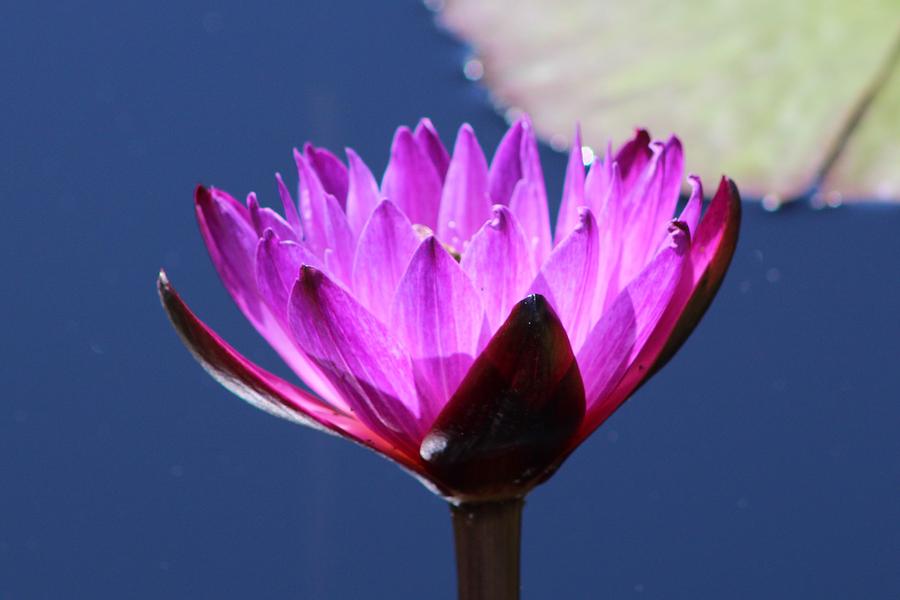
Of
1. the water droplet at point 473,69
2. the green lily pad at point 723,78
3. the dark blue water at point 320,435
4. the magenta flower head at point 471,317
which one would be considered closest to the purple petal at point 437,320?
the magenta flower head at point 471,317

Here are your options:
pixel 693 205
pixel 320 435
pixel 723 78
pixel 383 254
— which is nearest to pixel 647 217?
pixel 693 205

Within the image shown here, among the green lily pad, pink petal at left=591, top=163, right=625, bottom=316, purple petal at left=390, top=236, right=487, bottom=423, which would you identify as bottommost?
purple petal at left=390, top=236, right=487, bottom=423

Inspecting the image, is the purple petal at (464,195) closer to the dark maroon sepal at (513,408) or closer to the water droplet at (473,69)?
the dark maroon sepal at (513,408)

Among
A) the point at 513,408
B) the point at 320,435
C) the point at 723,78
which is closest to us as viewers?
the point at 513,408

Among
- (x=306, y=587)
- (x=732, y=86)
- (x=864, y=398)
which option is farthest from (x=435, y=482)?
(x=732, y=86)

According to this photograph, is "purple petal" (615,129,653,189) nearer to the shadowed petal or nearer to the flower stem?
the shadowed petal

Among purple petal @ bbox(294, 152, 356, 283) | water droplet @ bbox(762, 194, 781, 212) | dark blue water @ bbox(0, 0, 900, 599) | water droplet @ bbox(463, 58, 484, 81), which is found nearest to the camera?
purple petal @ bbox(294, 152, 356, 283)

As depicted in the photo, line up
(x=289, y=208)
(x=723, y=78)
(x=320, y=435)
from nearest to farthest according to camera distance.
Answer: (x=289, y=208) → (x=320, y=435) → (x=723, y=78)

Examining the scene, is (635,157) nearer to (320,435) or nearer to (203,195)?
(203,195)

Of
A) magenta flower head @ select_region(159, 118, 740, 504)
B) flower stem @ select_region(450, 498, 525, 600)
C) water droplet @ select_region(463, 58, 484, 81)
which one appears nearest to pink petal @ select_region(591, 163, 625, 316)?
magenta flower head @ select_region(159, 118, 740, 504)
